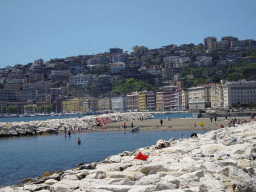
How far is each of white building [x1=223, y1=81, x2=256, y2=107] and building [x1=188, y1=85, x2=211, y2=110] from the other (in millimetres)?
12945

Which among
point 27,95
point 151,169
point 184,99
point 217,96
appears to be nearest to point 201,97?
point 217,96

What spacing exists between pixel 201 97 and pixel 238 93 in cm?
1712

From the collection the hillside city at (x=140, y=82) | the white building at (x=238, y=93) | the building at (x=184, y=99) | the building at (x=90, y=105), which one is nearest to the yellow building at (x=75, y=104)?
the hillside city at (x=140, y=82)

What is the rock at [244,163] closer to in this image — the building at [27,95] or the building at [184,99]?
the building at [184,99]

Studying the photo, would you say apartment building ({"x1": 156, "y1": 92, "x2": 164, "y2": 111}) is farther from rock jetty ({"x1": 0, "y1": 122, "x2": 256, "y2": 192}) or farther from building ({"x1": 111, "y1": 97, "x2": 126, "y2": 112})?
rock jetty ({"x1": 0, "y1": 122, "x2": 256, "y2": 192})

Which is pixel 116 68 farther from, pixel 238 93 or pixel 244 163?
pixel 244 163

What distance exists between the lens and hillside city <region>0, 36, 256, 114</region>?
129 metres

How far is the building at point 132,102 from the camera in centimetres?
13409

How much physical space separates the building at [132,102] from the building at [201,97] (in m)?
24.2

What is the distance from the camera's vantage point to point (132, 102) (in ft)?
443

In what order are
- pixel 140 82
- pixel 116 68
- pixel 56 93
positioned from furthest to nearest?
pixel 116 68, pixel 56 93, pixel 140 82

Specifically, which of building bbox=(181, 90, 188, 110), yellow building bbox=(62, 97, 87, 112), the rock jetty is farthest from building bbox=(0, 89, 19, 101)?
the rock jetty

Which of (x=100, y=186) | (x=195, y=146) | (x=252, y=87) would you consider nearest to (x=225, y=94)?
(x=252, y=87)

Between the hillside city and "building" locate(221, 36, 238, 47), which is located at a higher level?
"building" locate(221, 36, 238, 47)
